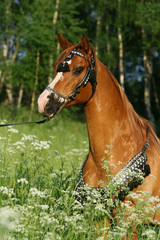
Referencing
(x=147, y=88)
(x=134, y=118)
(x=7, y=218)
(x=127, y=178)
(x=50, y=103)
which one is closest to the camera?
(x=7, y=218)

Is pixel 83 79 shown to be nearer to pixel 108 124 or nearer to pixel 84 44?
pixel 84 44

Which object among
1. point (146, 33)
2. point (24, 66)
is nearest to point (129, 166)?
point (24, 66)

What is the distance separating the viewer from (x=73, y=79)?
112 inches

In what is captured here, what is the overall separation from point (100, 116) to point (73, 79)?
1.49 ft

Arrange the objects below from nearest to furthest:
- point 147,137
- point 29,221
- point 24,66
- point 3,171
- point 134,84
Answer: point 29,221
point 147,137
point 3,171
point 24,66
point 134,84

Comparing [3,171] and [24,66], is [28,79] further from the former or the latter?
[3,171]

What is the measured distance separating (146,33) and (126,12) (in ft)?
6.26

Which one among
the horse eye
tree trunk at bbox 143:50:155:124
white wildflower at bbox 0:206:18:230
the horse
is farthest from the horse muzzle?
tree trunk at bbox 143:50:155:124

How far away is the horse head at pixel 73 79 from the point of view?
276 cm

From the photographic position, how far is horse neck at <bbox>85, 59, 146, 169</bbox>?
2928mm

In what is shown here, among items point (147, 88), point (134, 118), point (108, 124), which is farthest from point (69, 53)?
point (147, 88)

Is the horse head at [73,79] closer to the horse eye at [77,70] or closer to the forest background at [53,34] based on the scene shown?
the horse eye at [77,70]

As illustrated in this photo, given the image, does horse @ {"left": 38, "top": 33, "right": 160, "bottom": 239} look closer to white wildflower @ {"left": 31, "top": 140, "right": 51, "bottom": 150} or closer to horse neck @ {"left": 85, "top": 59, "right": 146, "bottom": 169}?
horse neck @ {"left": 85, "top": 59, "right": 146, "bottom": 169}

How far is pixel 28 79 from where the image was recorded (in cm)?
1552
